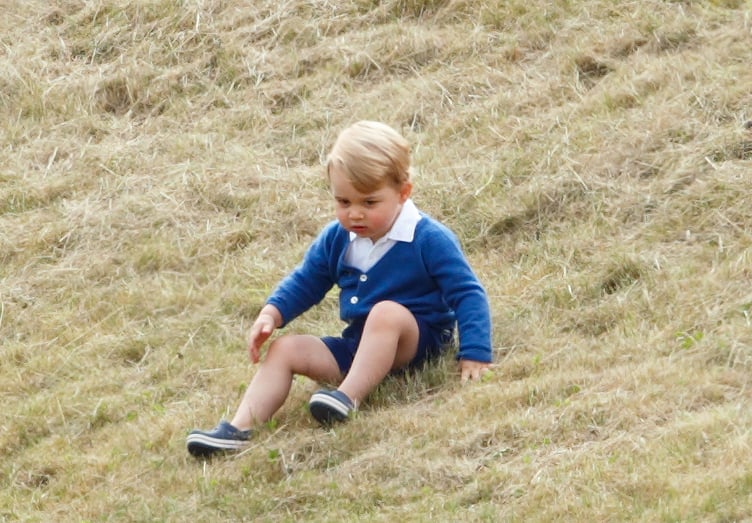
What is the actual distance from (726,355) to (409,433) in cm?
129

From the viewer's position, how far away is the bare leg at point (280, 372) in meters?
6.27

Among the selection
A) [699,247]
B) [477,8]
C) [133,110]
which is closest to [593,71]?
[477,8]

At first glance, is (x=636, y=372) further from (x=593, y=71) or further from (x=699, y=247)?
(x=593, y=71)

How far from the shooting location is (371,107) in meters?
9.82

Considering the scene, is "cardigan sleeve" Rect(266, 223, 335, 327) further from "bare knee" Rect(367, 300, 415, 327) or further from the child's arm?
"bare knee" Rect(367, 300, 415, 327)

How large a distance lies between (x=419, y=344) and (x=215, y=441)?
0.96 meters

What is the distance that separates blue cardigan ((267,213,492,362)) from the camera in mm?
6402

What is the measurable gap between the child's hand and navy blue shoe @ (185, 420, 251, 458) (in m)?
0.94

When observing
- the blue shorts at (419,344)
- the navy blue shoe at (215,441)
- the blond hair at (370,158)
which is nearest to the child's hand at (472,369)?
the blue shorts at (419,344)

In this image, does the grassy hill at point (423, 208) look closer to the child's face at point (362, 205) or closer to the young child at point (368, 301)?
the young child at point (368, 301)

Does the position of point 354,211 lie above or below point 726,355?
above

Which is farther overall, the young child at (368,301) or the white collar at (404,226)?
the white collar at (404,226)

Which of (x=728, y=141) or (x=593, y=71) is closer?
(x=728, y=141)

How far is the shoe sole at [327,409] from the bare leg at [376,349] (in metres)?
0.08
